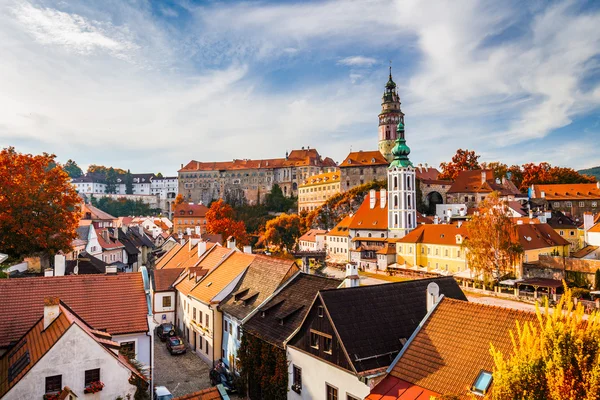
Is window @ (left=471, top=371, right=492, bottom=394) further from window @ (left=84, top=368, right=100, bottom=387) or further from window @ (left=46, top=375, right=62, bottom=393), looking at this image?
window @ (left=46, top=375, right=62, bottom=393)

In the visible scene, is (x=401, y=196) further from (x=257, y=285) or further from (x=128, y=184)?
(x=128, y=184)

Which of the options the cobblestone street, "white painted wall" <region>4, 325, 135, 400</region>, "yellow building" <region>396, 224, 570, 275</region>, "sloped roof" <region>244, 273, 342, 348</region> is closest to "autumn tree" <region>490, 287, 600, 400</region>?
"white painted wall" <region>4, 325, 135, 400</region>

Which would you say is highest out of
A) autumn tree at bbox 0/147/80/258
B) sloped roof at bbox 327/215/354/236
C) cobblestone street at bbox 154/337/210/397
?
autumn tree at bbox 0/147/80/258

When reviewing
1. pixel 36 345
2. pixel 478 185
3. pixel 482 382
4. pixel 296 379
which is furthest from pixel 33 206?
pixel 478 185

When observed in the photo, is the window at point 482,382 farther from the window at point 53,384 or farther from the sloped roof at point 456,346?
the window at point 53,384

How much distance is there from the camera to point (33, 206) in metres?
27.9

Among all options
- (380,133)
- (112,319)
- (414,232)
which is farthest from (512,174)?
(112,319)

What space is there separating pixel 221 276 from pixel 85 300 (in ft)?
31.9

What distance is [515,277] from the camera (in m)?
42.8

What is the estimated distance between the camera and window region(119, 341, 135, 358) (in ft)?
50.0

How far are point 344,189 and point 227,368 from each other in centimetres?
7822

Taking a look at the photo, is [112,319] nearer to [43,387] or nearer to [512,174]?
[43,387]

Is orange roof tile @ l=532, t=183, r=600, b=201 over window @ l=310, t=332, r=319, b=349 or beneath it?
over

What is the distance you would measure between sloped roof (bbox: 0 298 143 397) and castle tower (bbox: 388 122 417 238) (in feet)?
181
